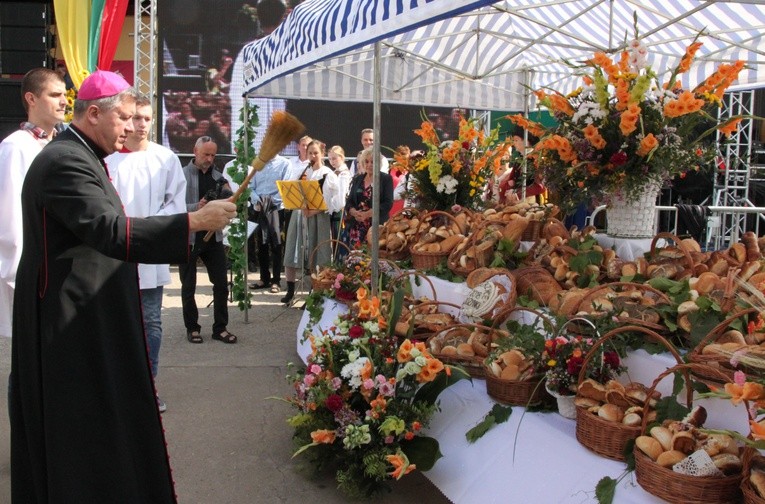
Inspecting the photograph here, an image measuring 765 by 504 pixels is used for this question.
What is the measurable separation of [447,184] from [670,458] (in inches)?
143

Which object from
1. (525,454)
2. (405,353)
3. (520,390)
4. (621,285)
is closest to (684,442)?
(525,454)

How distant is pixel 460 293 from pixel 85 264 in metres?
2.37

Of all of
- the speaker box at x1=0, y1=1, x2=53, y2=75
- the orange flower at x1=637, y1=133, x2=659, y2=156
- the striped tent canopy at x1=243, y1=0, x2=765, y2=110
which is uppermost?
the speaker box at x1=0, y1=1, x2=53, y2=75

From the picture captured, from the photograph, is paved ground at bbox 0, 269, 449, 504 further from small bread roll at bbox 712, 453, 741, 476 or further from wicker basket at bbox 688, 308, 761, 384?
small bread roll at bbox 712, 453, 741, 476

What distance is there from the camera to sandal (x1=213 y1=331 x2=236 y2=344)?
6645 millimetres

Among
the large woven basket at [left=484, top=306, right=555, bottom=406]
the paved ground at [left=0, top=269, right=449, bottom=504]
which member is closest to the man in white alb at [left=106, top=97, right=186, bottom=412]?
the paved ground at [left=0, top=269, right=449, bottom=504]

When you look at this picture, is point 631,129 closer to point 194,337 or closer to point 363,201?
point 363,201

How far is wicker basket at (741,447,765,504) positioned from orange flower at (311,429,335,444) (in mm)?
1868

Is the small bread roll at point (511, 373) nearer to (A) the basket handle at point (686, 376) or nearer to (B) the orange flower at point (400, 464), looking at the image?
(B) the orange flower at point (400, 464)

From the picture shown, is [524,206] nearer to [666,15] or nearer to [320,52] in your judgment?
[320,52]

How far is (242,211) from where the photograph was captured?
728 centimetres

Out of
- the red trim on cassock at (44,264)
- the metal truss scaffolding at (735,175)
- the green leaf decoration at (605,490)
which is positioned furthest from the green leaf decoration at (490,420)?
the metal truss scaffolding at (735,175)

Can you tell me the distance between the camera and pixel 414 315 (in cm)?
383

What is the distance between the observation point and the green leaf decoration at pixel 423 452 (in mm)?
3244
